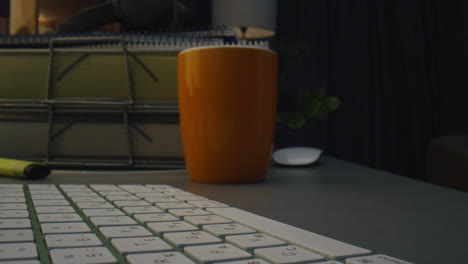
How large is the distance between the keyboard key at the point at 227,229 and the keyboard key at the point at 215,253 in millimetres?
25

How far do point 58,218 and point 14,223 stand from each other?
0.02 metres

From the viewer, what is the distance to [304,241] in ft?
0.62

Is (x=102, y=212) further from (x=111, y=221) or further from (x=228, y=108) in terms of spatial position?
(x=228, y=108)

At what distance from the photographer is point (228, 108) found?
1.45 feet

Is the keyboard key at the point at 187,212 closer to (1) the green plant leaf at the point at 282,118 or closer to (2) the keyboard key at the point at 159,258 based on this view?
(2) the keyboard key at the point at 159,258

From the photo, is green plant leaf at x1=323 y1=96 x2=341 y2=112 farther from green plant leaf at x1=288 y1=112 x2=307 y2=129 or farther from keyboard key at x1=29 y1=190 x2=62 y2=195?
keyboard key at x1=29 y1=190 x2=62 y2=195

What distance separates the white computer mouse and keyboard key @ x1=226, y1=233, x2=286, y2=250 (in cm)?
43

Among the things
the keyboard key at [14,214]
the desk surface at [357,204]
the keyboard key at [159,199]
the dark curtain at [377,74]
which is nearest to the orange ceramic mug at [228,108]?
the desk surface at [357,204]

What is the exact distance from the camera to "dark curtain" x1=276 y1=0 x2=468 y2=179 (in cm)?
191

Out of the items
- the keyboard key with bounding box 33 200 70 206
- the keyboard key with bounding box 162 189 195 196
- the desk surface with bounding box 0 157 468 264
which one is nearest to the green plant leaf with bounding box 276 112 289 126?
the desk surface with bounding box 0 157 468 264

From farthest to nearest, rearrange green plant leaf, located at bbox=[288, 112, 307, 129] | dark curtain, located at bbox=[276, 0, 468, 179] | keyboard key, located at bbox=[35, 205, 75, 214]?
1. dark curtain, located at bbox=[276, 0, 468, 179]
2. green plant leaf, located at bbox=[288, 112, 307, 129]
3. keyboard key, located at bbox=[35, 205, 75, 214]

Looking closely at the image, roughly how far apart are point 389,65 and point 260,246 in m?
1.95

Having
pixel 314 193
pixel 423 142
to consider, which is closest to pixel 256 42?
pixel 314 193

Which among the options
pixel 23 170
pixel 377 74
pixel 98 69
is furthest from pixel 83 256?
pixel 377 74
